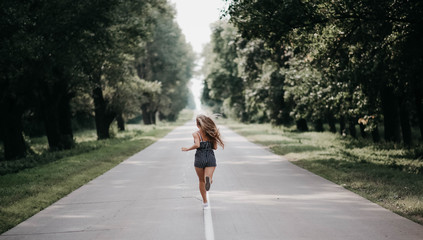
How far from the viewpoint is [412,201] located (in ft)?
25.9

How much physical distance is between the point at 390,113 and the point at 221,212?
15.4 m

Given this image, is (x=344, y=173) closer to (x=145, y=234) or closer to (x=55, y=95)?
(x=145, y=234)

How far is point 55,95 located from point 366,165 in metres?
17.7

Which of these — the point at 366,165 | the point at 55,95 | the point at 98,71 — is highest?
the point at 98,71

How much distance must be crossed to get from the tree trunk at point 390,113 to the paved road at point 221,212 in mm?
9939

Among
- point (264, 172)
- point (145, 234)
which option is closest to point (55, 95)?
point (264, 172)

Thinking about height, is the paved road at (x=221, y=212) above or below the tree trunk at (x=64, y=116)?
below

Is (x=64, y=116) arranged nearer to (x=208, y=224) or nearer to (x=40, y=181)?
(x=40, y=181)

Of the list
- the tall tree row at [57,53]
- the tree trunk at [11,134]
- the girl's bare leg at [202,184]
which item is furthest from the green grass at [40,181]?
the tall tree row at [57,53]

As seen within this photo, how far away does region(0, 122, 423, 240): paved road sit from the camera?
620cm

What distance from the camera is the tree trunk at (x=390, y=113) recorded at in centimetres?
1970

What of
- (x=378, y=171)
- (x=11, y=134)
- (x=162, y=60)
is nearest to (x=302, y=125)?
(x=162, y=60)

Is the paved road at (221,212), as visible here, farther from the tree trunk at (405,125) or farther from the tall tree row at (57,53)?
the tree trunk at (405,125)

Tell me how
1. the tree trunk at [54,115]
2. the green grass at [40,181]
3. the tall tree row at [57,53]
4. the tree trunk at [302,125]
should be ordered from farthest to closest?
the tree trunk at [302,125] < the tree trunk at [54,115] < the tall tree row at [57,53] < the green grass at [40,181]
